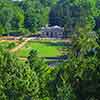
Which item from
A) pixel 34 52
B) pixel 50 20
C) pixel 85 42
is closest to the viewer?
pixel 34 52

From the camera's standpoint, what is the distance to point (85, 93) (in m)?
15.9

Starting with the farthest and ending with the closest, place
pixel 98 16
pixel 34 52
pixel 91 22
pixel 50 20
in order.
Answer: pixel 50 20
pixel 98 16
pixel 91 22
pixel 34 52

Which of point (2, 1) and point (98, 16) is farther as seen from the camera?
point (2, 1)

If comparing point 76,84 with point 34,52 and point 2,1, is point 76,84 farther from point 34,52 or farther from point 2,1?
point 2,1

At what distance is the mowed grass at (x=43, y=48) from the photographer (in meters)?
42.2

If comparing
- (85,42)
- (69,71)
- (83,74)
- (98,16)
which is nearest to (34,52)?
(85,42)

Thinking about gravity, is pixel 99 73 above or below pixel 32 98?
above

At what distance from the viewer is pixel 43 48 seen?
4781cm

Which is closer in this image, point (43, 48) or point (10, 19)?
point (43, 48)

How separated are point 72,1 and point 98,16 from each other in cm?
858

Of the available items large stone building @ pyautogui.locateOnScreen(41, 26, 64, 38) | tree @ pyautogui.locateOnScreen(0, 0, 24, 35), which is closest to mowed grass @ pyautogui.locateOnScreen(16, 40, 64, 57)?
large stone building @ pyautogui.locateOnScreen(41, 26, 64, 38)

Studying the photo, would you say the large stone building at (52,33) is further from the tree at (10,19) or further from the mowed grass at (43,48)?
the mowed grass at (43,48)

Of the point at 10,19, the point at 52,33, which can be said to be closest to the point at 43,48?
the point at 52,33

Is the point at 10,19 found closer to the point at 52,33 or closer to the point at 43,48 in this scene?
the point at 52,33
